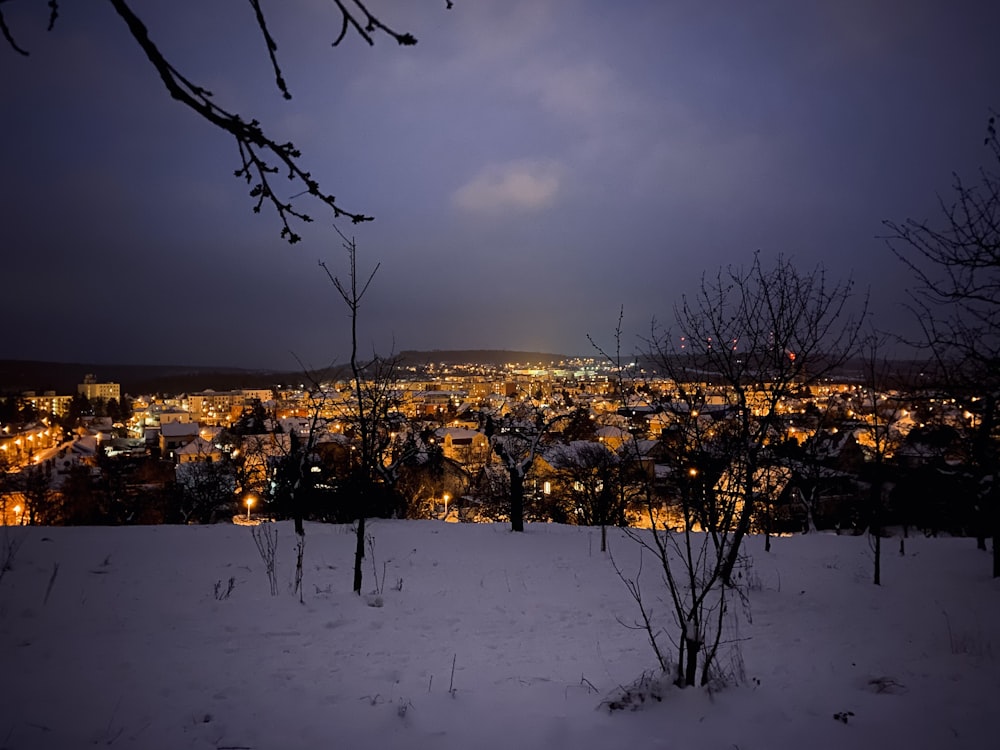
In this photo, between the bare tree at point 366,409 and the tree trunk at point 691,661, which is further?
the bare tree at point 366,409

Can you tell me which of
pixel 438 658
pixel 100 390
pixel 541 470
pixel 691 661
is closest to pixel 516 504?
pixel 438 658

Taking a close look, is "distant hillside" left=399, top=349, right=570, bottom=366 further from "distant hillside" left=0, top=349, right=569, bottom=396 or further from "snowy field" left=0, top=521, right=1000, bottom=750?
"snowy field" left=0, top=521, right=1000, bottom=750

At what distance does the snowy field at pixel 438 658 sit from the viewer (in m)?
2.94

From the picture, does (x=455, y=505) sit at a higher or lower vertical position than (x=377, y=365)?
lower

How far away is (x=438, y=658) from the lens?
175 inches

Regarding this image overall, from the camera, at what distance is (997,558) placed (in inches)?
302

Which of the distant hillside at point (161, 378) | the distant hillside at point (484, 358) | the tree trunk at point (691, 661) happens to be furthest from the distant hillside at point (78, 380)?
the tree trunk at point (691, 661)

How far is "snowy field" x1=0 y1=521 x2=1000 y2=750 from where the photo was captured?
2.94m

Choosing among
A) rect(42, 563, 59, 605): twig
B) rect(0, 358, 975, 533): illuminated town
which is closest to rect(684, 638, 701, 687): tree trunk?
rect(0, 358, 975, 533): illuminated town

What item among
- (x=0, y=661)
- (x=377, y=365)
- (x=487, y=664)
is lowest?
(x=487, y=664)

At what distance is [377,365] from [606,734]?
7085mm

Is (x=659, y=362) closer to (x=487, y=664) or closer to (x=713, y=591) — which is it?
(x=713, y=591)

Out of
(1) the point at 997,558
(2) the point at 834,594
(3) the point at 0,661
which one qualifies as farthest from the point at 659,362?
(3) the point at 0,661

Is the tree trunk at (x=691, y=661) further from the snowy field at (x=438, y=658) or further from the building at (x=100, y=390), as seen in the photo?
the building at (x=100, y=390)
